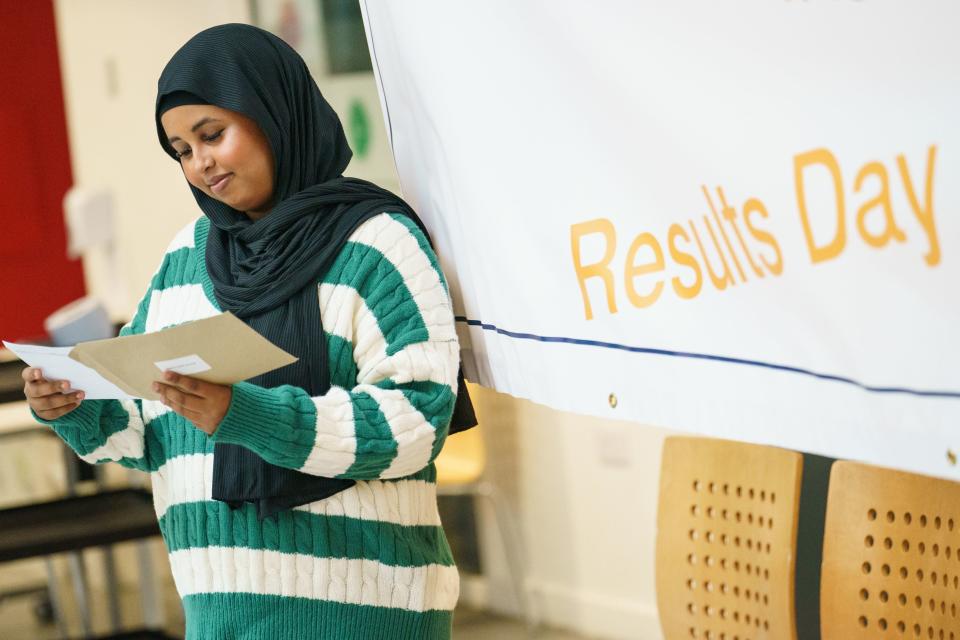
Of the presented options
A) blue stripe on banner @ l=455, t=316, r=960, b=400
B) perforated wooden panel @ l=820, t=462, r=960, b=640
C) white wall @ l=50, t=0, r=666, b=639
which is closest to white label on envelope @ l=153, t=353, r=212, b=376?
blue stripe on banner @ l=455, t=316, r=960, b=400

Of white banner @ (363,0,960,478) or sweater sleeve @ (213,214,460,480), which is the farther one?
sweater sleeve @ (213,214,460,480)

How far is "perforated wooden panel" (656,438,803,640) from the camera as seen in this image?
6.68 feet

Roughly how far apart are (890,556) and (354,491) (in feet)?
2.85

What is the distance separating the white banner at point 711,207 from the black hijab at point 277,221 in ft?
0.57

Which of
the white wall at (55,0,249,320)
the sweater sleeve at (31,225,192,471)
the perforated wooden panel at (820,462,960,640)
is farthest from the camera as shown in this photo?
the white wall at (55,0,249,320)

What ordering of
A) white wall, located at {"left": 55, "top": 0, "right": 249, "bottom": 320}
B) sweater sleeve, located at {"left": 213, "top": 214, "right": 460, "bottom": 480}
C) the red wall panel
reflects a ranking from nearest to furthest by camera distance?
sweater sleeve, located at {"left": 213, "top": 214, "right": 460, "bottom": 480}, white wall, located at {"left": 55, "top": 0, "right": 249, "bottom": 320}, the red wall panel

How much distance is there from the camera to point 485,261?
5.31 ft

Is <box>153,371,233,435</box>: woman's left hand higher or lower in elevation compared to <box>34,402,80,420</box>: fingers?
higher

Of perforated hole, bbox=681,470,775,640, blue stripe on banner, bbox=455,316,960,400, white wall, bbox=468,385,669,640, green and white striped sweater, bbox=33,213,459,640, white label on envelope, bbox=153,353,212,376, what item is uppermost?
white label on envelope, bbox=153,353,212,376

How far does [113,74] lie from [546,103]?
163 inches

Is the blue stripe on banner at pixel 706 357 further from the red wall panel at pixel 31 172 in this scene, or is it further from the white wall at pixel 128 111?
the red wall panel at pixel 31 172

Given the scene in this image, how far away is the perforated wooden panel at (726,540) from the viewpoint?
6.68 ft

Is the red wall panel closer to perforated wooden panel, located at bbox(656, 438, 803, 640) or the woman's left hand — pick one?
perforated wooden panel, located at bbox(656, 438, 803, 640)

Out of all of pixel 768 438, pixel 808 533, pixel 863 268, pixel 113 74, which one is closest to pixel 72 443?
pixel 768 438
